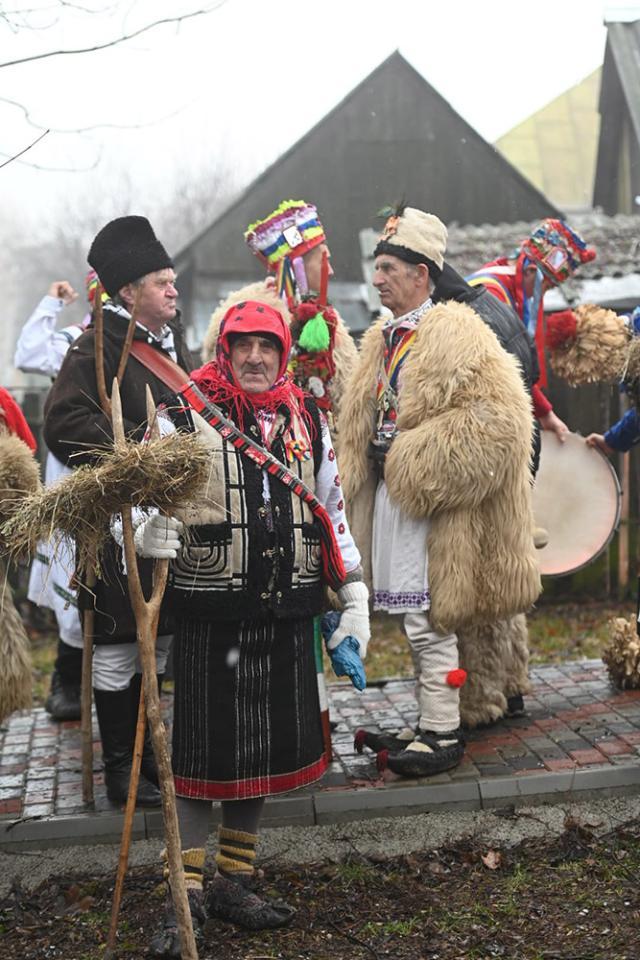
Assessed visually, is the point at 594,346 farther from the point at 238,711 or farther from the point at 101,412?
the point at 238,711

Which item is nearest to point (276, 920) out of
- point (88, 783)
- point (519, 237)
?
point (88, 783)

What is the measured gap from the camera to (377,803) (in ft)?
15.4

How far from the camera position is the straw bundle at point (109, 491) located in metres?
3.08

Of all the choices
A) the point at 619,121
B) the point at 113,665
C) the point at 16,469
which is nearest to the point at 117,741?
the point at 113,665

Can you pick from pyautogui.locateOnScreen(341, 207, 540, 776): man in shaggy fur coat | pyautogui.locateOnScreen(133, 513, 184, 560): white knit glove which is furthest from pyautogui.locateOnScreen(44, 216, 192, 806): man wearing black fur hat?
pyautogui.locateOnScreen(133, 513, 184, 560): white knit glove

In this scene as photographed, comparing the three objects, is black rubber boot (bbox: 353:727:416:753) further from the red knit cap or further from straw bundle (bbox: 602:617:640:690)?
the red knit cap

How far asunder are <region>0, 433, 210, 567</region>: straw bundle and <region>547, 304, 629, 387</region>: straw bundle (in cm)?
321

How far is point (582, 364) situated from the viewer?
594 centimetres

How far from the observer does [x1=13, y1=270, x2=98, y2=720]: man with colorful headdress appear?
219 inches

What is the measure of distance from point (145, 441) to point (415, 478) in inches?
67.5

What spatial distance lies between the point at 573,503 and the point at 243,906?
288 cm

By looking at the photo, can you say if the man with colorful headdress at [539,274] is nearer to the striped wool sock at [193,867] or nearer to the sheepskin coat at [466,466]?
the sheepskin coat at [466,466]

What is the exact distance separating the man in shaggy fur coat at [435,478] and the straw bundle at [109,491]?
1694 mm

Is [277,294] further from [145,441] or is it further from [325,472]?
[145,441]
